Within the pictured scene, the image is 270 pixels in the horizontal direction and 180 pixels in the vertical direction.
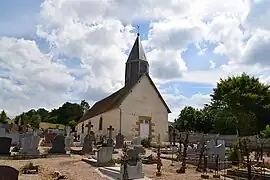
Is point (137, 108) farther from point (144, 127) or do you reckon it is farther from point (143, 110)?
point (144, 127)

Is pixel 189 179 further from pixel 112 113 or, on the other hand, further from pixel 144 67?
pixel 144 67

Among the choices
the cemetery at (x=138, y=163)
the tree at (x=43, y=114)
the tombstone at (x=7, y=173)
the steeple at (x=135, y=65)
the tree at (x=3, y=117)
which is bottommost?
the cemetery at (x=138, y=163)

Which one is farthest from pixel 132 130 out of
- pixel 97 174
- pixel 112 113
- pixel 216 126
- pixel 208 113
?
pixel 97 174

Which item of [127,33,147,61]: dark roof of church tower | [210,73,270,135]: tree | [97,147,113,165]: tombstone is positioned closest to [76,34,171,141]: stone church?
[127,33,147,61]: dark roof of church tower

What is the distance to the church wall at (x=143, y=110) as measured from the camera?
33781mm

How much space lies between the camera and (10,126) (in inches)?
1372

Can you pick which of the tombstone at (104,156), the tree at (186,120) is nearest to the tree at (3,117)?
the tree at (186,120)

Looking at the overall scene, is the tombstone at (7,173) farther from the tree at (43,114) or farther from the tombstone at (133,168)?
the tree at (43,114)

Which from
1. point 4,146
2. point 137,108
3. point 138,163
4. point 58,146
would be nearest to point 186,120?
point 137,108

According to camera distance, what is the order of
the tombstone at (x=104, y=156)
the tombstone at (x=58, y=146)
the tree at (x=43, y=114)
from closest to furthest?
the tombstone at (x=104, y=156)
the tombstone at (x=58, y=146)
the tree at (x=43, y=114)

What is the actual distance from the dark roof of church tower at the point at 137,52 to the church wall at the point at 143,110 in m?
3.70

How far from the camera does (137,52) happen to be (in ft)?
127

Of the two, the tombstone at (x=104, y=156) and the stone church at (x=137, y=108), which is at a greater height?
the stone church at (x=137, y=108)

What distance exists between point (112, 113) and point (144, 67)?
7264 mm
